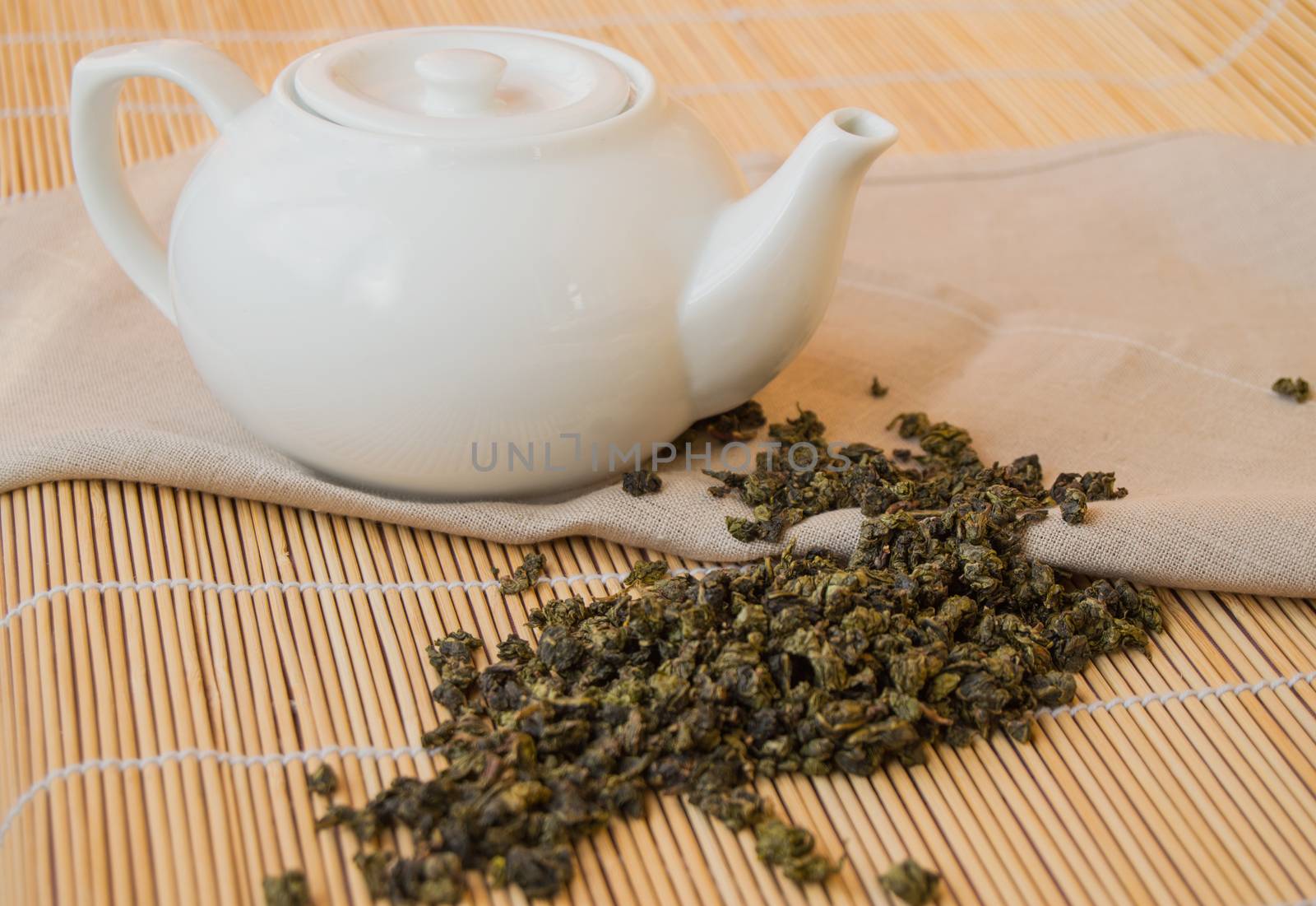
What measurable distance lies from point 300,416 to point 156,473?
0.17 metres

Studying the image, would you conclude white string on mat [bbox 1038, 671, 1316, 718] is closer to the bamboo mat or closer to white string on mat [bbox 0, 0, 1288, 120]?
the bamboo mat

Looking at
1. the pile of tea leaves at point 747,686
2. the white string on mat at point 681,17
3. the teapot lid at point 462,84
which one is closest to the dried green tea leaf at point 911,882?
the pile of tea leaves at point 747,686

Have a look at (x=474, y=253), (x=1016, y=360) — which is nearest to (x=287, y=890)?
(x=474, y=253)

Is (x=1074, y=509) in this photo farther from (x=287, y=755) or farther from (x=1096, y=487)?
(x=287, y=755)

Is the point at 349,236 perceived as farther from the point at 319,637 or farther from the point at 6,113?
the point at 6,113

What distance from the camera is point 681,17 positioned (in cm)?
256

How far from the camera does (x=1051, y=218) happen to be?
202cm

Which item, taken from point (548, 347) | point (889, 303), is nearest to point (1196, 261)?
point (889, 303)

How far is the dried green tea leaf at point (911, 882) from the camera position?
0.93 m

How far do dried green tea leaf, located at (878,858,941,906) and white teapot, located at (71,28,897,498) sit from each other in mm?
500

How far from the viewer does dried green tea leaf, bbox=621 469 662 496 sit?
130 cm

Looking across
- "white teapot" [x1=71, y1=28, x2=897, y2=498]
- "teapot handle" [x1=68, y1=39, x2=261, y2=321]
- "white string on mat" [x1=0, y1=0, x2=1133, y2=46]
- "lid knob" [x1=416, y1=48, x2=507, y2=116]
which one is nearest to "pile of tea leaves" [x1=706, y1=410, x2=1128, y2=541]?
"white teapot" [x1=71, y1=28, x2=897, y2=498]

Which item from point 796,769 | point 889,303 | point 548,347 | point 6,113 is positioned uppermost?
point 548,347

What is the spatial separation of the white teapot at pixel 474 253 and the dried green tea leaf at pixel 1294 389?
63cm
